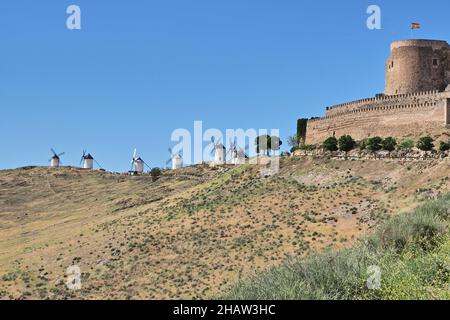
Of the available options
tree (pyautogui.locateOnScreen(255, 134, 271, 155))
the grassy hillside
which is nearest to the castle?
tree (pyautogui.locateOnScreen(255, 134, 271, 155))

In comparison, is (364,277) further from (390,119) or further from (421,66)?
(421,66)

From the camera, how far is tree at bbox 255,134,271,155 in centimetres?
5838

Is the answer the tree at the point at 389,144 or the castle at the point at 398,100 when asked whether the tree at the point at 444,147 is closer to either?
the tree at the point at 389,144

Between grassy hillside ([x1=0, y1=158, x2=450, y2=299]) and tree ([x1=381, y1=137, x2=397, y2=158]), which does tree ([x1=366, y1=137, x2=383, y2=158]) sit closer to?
tree ([x1=381, y1=137, x2=397, y2=158])

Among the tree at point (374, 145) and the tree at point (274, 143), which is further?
the tree at point (274, 143)

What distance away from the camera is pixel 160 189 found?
61938mm

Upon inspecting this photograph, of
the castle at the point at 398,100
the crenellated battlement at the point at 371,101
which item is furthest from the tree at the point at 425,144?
the crenellated battlement at the point at 371,101

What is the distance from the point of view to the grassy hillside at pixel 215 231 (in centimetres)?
3167

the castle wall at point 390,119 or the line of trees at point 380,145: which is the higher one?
the castle wall at point 390,119

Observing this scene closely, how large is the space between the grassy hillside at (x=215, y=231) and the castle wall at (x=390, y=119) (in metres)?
5.46

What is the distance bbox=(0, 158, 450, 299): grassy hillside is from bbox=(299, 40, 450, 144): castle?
5902 millimetres

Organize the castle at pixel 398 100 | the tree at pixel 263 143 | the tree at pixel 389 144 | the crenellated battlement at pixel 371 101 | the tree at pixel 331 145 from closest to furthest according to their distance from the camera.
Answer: the tree at pixel 389 144 → the tree at pixel 331 145 → the castle at pixel 398 100 → the crenellated battlement at pixel 371 101 → the tree at pixel 263 143

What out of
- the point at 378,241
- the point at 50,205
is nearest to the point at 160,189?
the point at 50,205
